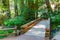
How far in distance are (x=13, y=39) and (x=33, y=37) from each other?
947 millimetres

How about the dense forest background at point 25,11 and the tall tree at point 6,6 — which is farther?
the tall tree at point 6,6

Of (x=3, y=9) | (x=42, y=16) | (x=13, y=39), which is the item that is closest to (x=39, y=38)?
(x=13, y=39)

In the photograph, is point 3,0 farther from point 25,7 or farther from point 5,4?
point 25,7

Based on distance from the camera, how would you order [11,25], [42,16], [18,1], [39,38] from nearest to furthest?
1. [39,38]
2. [11,25]
3. [42,16]
4. [18,1]

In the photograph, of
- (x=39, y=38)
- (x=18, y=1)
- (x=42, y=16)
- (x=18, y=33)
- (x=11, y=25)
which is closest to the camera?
(x=39, y=38)

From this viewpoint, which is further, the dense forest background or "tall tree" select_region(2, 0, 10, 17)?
"tall tree" select_region(2, 0, 10, 17)

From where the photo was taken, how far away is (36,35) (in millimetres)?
7617

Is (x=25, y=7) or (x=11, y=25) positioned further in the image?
(x=25, y=7)

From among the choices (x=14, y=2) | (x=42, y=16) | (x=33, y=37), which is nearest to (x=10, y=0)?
Answer: (x=14, y=2)

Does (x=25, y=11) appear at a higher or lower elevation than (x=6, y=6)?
lower

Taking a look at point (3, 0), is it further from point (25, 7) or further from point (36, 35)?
point (36, 35)

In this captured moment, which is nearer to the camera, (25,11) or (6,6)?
(25,11)

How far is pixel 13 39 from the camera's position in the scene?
7547 mm

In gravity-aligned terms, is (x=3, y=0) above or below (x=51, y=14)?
above
